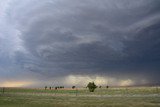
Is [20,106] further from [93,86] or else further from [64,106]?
[93,86]

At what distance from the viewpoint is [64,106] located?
1809 inches

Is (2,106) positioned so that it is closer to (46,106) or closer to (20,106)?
(20,106)

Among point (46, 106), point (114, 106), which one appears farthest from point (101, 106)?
point (46, 106)

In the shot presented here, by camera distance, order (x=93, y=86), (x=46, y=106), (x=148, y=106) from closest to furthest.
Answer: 1. (x=148, y=106)
2. (x=46, y=106)
3. (x=93, y=86)

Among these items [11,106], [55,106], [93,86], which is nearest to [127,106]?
[55,106]

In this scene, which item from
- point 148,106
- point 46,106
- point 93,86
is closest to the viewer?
point 148,106

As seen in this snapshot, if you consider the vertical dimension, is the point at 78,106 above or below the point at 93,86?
below

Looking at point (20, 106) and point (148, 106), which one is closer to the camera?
point (148, 106)

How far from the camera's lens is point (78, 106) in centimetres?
4472

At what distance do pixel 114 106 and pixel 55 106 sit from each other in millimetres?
10330

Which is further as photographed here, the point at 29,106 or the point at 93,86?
the point at 93,86

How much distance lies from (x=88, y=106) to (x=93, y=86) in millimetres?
76305

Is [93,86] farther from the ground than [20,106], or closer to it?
farther from the ground

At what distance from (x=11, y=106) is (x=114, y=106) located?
18059mm
